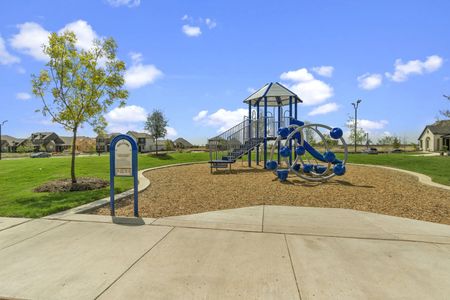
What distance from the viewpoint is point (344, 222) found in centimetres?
566

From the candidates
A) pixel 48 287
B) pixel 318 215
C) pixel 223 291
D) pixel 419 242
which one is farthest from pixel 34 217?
pixel 419 242

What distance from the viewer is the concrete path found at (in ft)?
10.0

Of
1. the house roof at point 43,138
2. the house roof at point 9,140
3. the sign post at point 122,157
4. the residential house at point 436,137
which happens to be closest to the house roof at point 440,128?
the residential house at point 436,137

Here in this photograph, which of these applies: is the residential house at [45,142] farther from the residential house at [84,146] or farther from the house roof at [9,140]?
the house roof at [9,140]

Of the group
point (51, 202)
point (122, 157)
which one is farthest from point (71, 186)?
point (122, 157)

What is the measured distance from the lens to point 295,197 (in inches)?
326

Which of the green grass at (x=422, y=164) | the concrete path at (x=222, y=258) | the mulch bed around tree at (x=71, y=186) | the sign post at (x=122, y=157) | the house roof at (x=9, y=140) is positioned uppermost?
the house roof at (x=9, y=140)

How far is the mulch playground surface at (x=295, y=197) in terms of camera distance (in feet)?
21.9

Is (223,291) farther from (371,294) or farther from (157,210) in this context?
(157,210)

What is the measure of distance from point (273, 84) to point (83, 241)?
14.6 meters

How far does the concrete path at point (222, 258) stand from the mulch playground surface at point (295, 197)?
1.06m

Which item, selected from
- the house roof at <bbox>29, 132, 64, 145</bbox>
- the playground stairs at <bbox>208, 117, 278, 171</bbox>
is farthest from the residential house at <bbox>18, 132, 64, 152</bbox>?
the playground stairs at <bbox>208, 117, 278, 171</bbox>

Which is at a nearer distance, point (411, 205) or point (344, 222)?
point (344, 222)

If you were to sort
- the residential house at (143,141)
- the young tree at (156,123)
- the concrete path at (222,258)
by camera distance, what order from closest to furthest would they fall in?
1. the concrete path at (222,258)
2. the young tree at (156,123)
3. the residential house at (143,141)
